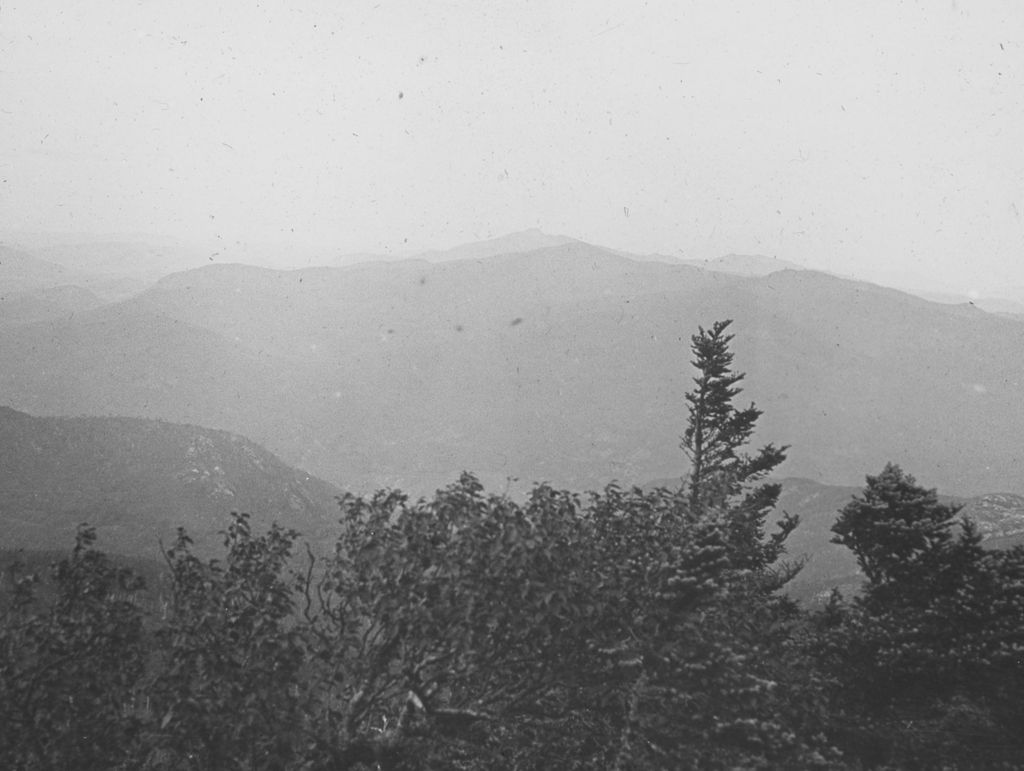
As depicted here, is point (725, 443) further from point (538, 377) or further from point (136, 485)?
point (538, 377)

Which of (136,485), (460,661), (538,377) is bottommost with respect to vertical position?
(136,485)

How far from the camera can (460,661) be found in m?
8.87

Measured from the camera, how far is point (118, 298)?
566ft

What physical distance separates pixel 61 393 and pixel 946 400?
455ft

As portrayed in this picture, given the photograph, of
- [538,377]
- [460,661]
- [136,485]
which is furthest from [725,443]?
[538,377]

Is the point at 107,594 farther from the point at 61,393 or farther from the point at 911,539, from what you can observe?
the point at 61,393

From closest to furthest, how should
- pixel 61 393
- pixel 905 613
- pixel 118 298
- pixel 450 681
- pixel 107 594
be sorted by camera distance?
pixel 107 594, pixel 450 681, pixel 905 613, pixel 61 393, pixel 118 298

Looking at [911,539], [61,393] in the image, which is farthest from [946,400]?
[61,393]

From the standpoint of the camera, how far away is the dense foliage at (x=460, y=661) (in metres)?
7.37

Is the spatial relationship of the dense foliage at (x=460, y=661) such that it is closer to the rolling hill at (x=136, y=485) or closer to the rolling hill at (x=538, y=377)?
the rolling hill at (x=136, y=485)

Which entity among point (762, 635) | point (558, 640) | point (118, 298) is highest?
point (118, 298)

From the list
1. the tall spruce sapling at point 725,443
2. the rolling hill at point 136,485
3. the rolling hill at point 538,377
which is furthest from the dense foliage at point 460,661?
the rolling hill at point 538,377

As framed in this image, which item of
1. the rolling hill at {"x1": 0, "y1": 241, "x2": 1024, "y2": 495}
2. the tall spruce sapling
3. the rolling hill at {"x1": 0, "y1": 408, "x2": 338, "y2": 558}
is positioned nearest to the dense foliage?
the tall spruce sapling

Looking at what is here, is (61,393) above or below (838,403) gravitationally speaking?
below
